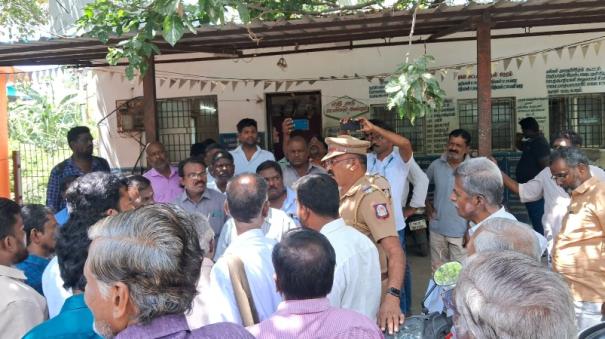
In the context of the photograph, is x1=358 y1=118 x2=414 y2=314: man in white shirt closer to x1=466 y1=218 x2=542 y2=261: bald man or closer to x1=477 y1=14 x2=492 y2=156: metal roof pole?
x1=477 y1=14 x2=492 y2=156: metal roof pole

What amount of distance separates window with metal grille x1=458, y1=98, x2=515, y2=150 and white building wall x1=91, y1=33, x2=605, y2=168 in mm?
123

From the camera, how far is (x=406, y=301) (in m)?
4.18

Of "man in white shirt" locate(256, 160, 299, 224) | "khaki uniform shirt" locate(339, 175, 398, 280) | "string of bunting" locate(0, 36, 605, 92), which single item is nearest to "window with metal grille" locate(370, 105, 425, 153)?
"string of bunting" locate(0, 36, 605, 92)

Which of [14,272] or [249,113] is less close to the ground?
[249,113]

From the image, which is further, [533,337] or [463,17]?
[463,17]

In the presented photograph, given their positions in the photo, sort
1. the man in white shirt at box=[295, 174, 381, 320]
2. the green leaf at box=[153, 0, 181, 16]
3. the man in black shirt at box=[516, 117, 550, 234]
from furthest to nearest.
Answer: the man in black shirt at box=[516, 117, 550, 234] → the green leaf at box=[153, 0, 181, 16] → the man in white shirt at box=[295, 174, 381, 320]

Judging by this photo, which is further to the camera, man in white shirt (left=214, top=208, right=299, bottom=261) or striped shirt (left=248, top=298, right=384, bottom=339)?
man in white shirt (left=214, top=208, right=299, bottom=261)

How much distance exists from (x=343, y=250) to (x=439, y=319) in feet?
1.75

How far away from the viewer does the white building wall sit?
27.3ft

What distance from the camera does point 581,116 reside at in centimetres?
848

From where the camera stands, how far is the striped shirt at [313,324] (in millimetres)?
1861

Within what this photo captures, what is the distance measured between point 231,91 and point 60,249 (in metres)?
7.41

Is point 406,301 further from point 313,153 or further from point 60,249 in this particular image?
point 60,249

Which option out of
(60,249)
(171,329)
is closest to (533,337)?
(171,329)
